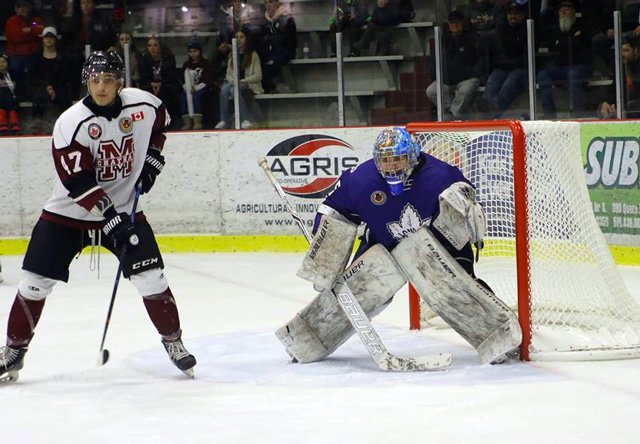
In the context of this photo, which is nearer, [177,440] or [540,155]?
[177,440]

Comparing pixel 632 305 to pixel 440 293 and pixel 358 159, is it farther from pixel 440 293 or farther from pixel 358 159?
pixel 358 159

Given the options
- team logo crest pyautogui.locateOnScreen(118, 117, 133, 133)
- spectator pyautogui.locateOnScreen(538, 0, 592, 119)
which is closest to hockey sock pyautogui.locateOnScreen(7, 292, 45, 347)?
team logo crest pyautogui.locateOnScreen(118, 117, 133, 133)

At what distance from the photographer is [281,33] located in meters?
8.45

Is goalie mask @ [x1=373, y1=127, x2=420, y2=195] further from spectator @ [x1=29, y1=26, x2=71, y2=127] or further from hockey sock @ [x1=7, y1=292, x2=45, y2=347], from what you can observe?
spectator @ [x1=29, y1=26, x2=71, y2=127]

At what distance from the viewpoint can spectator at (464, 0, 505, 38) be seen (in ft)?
25.1

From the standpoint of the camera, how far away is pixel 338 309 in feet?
13.5

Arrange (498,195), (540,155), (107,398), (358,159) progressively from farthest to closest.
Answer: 1. (358,159)
2. (498,195)
3. (540,155)
4. (107,398)

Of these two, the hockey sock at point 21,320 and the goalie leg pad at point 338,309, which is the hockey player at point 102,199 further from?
the goalie leg pad at point 338,309

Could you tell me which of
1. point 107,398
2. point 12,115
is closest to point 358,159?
point 12,115

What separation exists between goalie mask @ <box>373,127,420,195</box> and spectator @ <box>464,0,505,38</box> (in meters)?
3.95

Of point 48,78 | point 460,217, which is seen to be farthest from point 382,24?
point 460,217

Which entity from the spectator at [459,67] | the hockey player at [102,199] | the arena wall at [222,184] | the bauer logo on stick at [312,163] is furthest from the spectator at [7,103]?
the hockey player at [102,199]

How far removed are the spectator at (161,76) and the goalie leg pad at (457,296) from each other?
476cm

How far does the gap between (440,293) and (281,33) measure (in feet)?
15.9
